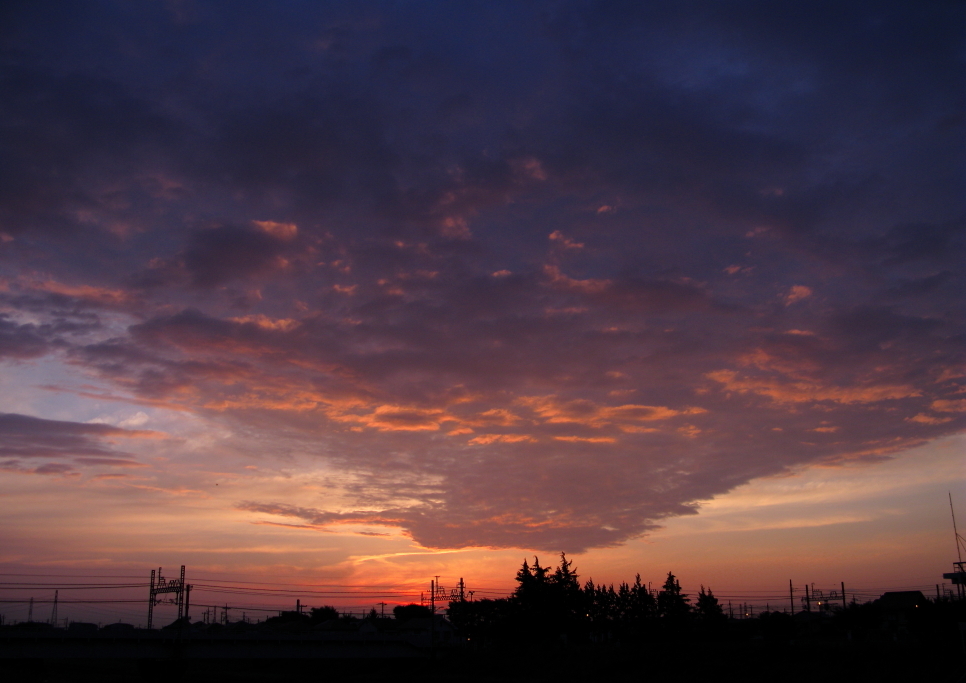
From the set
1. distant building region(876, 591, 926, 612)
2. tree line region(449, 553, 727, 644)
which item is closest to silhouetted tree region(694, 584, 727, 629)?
tree line region(449, 553, 727, 644)

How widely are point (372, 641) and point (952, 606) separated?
6970 centimetres

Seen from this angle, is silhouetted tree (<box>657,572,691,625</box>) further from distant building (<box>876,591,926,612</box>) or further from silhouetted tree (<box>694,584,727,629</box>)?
distant building (<box>876,591,926,612</box>)

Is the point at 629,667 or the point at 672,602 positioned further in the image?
the point at 672,602

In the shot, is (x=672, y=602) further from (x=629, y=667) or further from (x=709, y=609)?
(x=629, y=667)

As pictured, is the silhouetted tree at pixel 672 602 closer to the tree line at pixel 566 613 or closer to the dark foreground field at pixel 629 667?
the tree line at pixel 566 613

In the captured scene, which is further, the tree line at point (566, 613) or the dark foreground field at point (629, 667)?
the tree line at point (566, 613)

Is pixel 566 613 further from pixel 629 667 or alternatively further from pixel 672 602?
pixel 629 667

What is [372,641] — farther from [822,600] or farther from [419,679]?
[822,600]

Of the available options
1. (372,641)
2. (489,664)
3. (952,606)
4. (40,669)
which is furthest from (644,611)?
(40,669)

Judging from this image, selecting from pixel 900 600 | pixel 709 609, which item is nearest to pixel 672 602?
pixel 709 609

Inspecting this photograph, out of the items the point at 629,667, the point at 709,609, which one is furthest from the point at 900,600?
the point at 629,667

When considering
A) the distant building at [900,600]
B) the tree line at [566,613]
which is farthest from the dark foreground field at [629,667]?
the distant building at [900,600]

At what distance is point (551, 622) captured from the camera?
11931 centimetres

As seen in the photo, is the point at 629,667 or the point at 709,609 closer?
the point at 629,667
